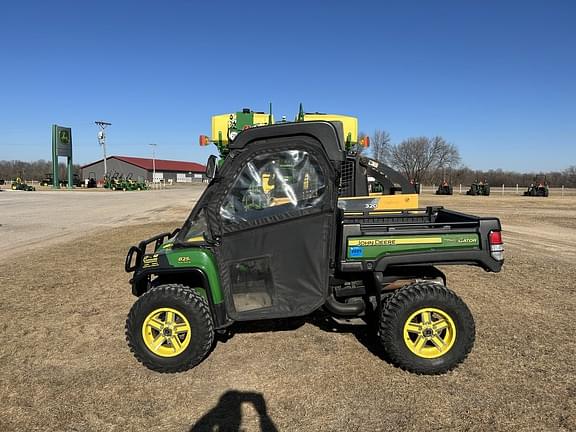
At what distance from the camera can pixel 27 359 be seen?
3783mm

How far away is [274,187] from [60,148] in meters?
63.0

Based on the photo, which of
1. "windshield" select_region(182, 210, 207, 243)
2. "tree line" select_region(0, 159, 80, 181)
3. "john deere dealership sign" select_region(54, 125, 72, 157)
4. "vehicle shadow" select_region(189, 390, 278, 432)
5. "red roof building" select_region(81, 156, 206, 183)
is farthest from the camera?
"red roof building" select_region(81, 156, 206, 183)

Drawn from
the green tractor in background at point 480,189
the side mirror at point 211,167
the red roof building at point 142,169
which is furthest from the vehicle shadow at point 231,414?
the red roof building at point 142,169

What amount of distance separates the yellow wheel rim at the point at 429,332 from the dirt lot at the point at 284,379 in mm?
233

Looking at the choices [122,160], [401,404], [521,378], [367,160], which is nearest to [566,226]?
[367,160]

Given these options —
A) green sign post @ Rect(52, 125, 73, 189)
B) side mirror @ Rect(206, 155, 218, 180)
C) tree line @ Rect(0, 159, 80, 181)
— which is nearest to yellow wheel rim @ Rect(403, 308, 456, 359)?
side mirror @ Rect(206, 155, 218, 180)

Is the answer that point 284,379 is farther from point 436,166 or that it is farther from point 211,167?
point 436,166

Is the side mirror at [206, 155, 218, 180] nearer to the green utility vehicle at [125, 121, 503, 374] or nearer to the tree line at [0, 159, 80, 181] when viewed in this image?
the green utility vehicle at [125, 121, 503, 374]

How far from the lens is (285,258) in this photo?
338cm

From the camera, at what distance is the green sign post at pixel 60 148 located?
5572cm

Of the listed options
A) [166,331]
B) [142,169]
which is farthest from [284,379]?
[142,169]

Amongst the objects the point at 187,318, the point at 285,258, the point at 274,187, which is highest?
the point at 274,187

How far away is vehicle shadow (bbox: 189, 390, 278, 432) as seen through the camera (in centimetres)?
275

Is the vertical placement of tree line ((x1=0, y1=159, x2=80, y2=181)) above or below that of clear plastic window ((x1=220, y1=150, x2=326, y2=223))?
above
